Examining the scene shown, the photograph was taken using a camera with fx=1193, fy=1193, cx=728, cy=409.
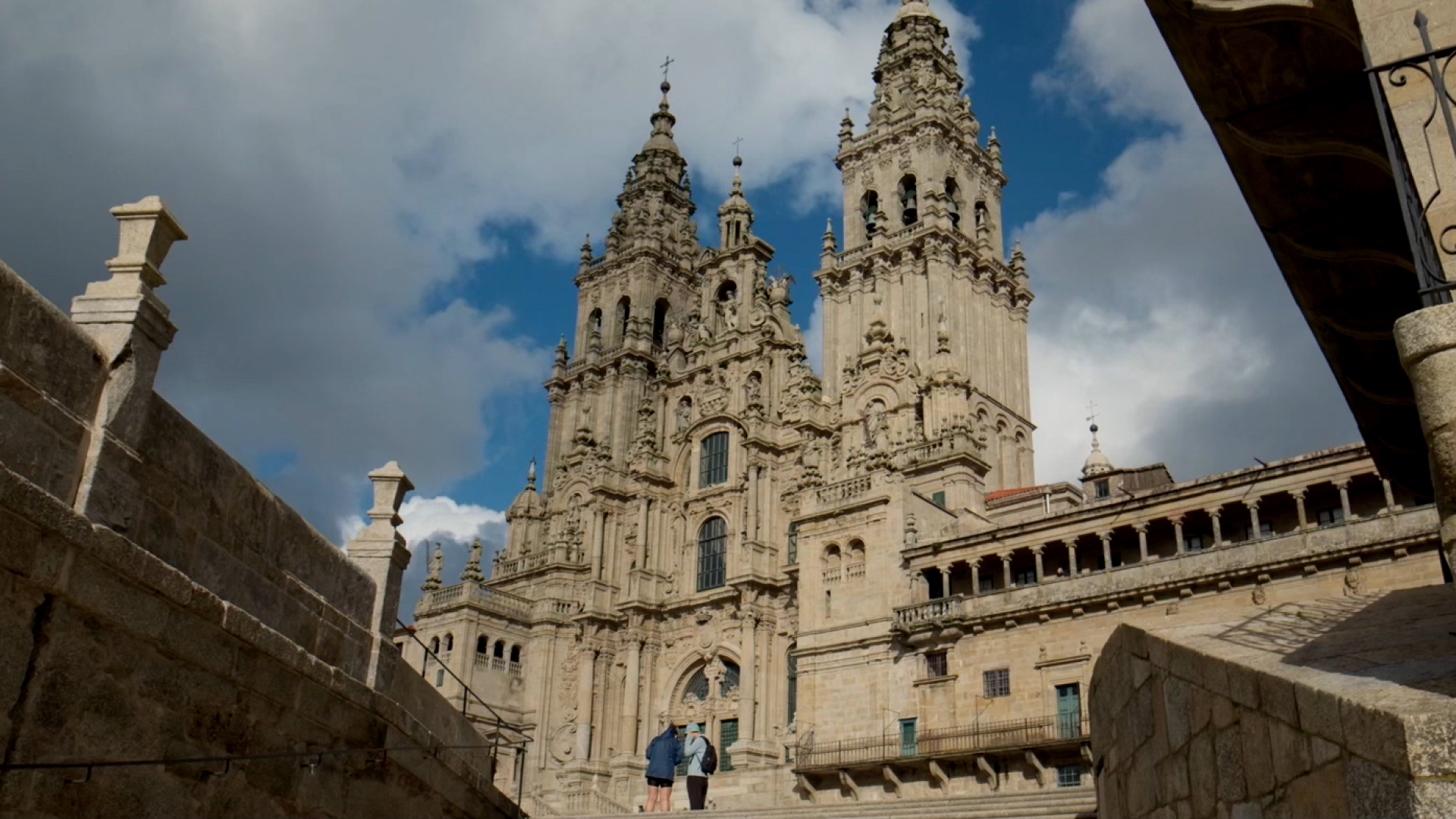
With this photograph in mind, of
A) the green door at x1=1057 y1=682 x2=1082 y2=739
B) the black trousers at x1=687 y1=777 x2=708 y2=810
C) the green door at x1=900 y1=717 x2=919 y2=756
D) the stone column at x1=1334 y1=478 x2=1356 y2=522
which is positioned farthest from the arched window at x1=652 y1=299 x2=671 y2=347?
the black trousers at x1=687 y1=777 x2=708 y2=810

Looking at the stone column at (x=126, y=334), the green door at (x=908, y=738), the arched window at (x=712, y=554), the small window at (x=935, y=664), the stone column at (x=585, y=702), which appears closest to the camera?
the stone column at (x=126, y=334)

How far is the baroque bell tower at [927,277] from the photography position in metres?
40.4

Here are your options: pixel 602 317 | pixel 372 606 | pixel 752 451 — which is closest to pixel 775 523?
pixel 752 451

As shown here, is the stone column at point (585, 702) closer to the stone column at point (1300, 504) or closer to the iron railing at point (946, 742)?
the iron railing at point (946, 742)

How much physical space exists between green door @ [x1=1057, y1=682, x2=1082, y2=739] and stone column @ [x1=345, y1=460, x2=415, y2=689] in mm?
19202

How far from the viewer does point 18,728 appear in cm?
714

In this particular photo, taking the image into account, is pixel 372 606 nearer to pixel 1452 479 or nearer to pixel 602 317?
pixel 1452 479

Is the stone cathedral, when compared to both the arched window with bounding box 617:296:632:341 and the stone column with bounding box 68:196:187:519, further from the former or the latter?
the stone column with bounding box 68:196:187:519

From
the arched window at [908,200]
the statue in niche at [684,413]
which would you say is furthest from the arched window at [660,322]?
the arched window at [908,200]

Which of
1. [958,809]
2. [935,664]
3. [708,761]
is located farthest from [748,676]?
[958,809]

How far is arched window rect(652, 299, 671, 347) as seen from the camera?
56.7 metres

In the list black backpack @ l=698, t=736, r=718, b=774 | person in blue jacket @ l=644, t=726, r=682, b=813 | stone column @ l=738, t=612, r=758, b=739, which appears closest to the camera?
person in blue jacket @ l=644, t=726, r=682, b=813

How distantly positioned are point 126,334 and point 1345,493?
980 inches

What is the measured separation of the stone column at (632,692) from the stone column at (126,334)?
1514 inches
